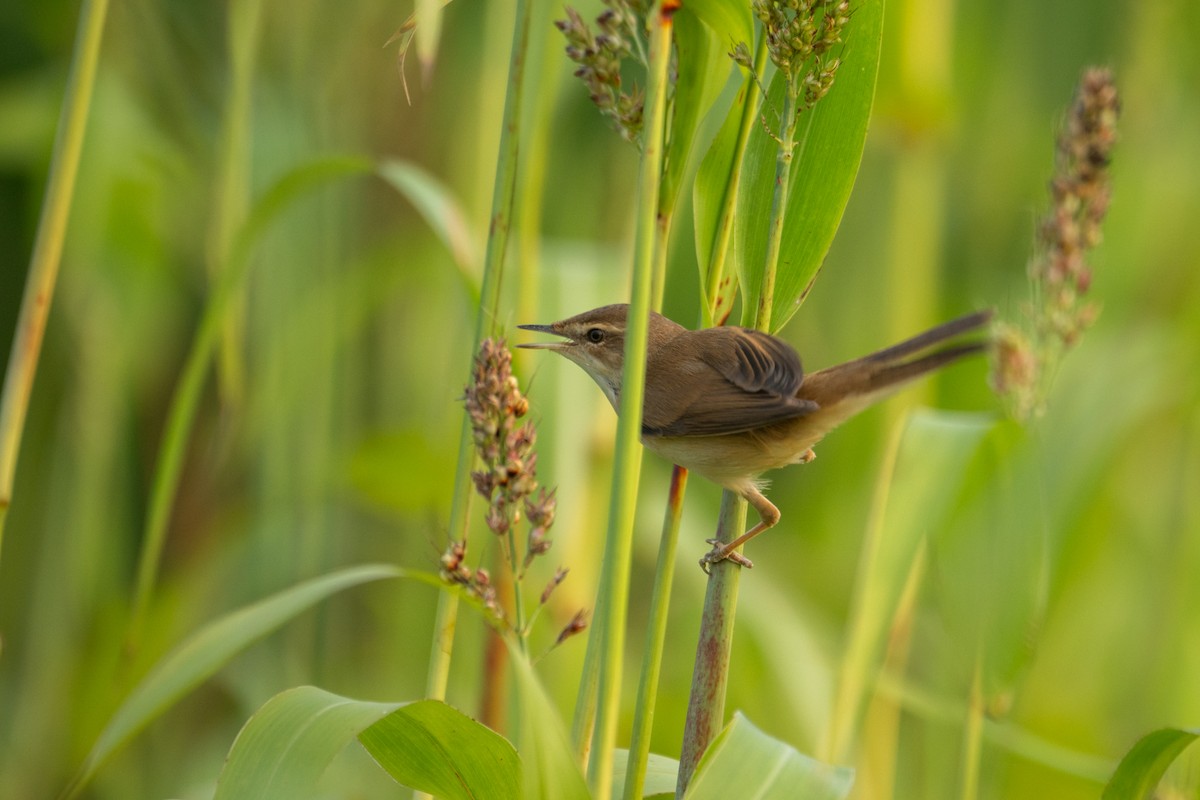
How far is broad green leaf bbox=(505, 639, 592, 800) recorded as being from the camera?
1.13 m

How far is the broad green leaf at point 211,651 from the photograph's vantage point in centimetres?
154

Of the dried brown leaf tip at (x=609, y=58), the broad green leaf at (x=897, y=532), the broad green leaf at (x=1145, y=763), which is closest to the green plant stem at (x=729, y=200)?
the dried brown leaf tip at (x=609, y=58)

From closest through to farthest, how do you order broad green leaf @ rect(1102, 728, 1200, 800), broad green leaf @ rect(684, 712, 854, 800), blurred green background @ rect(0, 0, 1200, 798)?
1. broad green leaf @ rect(684, 712, 854, 800)
2. broad green leaf @ rect(1102, 728, 1200, 800)
3. blurred green background @ rect(0, 0, 1200, 798)

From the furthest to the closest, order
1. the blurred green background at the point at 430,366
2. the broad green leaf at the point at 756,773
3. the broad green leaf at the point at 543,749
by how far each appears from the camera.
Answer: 1. the blurred green background at the point at 430,366
2. the broad green leaf at the point at 756,773
3. the broad green leaf at the point at 543,749

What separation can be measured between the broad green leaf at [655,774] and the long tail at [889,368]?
69cm

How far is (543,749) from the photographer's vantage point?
1134mm

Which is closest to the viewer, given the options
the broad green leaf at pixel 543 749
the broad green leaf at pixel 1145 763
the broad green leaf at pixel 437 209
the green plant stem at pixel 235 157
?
the broad green leaf at pixel 543 749

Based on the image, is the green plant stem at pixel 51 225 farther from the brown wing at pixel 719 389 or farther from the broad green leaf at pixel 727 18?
the brown wing at pixel 719 389

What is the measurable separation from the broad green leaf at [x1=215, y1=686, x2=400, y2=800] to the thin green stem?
2.19 feet

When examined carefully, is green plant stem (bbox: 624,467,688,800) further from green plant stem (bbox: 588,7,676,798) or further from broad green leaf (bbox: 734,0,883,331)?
broad green leaf (bbox: 734,0,883,331)

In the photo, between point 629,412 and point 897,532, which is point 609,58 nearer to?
point 629,412

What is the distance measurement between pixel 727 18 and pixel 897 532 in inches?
33.7

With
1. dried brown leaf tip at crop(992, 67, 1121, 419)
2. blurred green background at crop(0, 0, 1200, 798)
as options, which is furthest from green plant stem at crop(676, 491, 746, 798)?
blurred green background at crop(0, 0, 1200, 798)

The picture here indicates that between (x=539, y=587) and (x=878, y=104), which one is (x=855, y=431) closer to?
(x=878, y=104)
